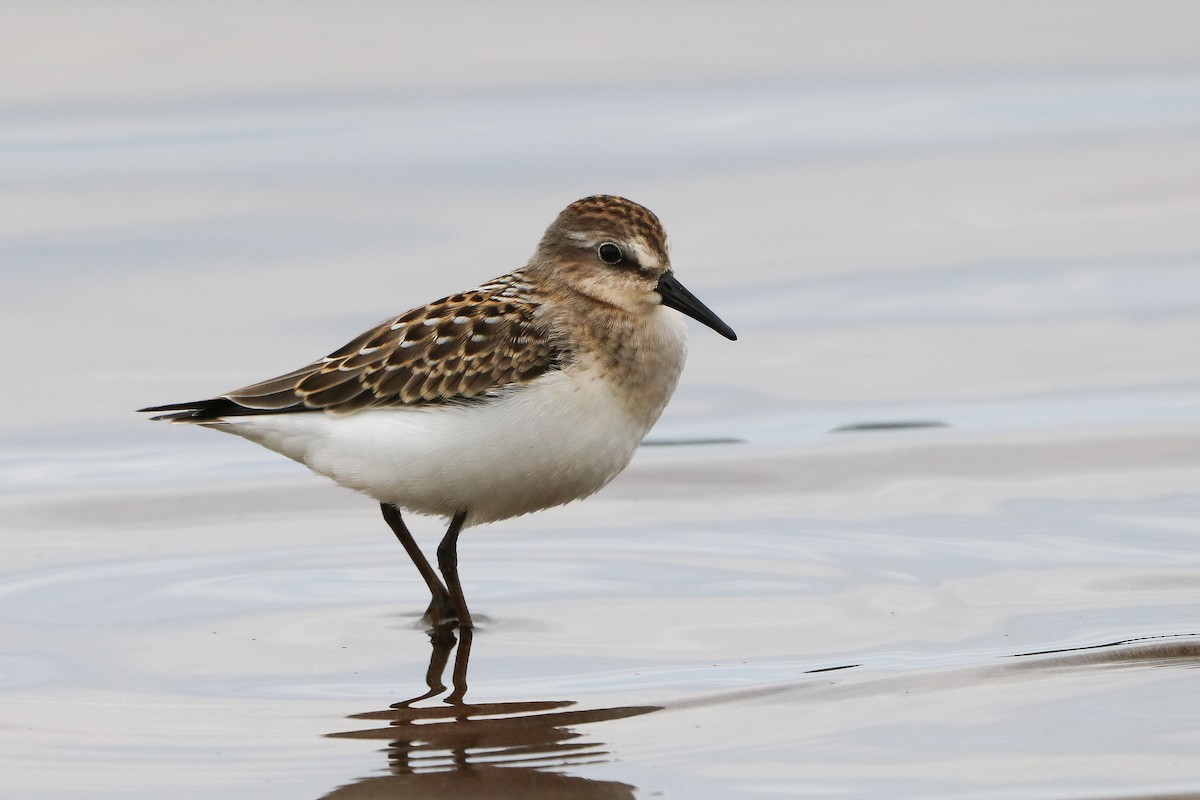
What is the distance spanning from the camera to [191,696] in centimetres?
784

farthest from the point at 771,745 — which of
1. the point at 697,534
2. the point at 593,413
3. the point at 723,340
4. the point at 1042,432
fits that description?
the point at 723,340

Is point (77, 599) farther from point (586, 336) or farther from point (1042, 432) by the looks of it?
point (1042, 432)

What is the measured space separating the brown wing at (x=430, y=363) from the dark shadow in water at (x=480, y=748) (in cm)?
131

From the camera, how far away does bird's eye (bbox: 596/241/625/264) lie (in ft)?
29.5

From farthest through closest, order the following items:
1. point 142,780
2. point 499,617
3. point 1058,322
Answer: point 1058,322 → point 499,617 → point 142,780

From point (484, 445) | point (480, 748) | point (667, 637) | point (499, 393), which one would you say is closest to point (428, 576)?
point (484, 445)

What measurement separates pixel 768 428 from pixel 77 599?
15.9 ft

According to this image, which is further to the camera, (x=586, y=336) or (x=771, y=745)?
(x=586, y=336)

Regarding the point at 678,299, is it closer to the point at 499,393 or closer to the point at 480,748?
the point at 499,393

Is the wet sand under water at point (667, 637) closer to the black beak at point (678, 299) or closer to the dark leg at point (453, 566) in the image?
the dark leg at point (453, 566)

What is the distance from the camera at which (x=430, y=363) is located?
8.71 m

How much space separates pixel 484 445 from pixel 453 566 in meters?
0.76

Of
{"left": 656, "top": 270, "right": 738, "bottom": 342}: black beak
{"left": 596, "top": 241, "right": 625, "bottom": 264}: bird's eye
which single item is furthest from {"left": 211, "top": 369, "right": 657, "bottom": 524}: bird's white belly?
{"left": 596, "top": 241, "right": 625, "bottom": 264}: bird's eye

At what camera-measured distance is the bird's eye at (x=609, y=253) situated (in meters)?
8.98
